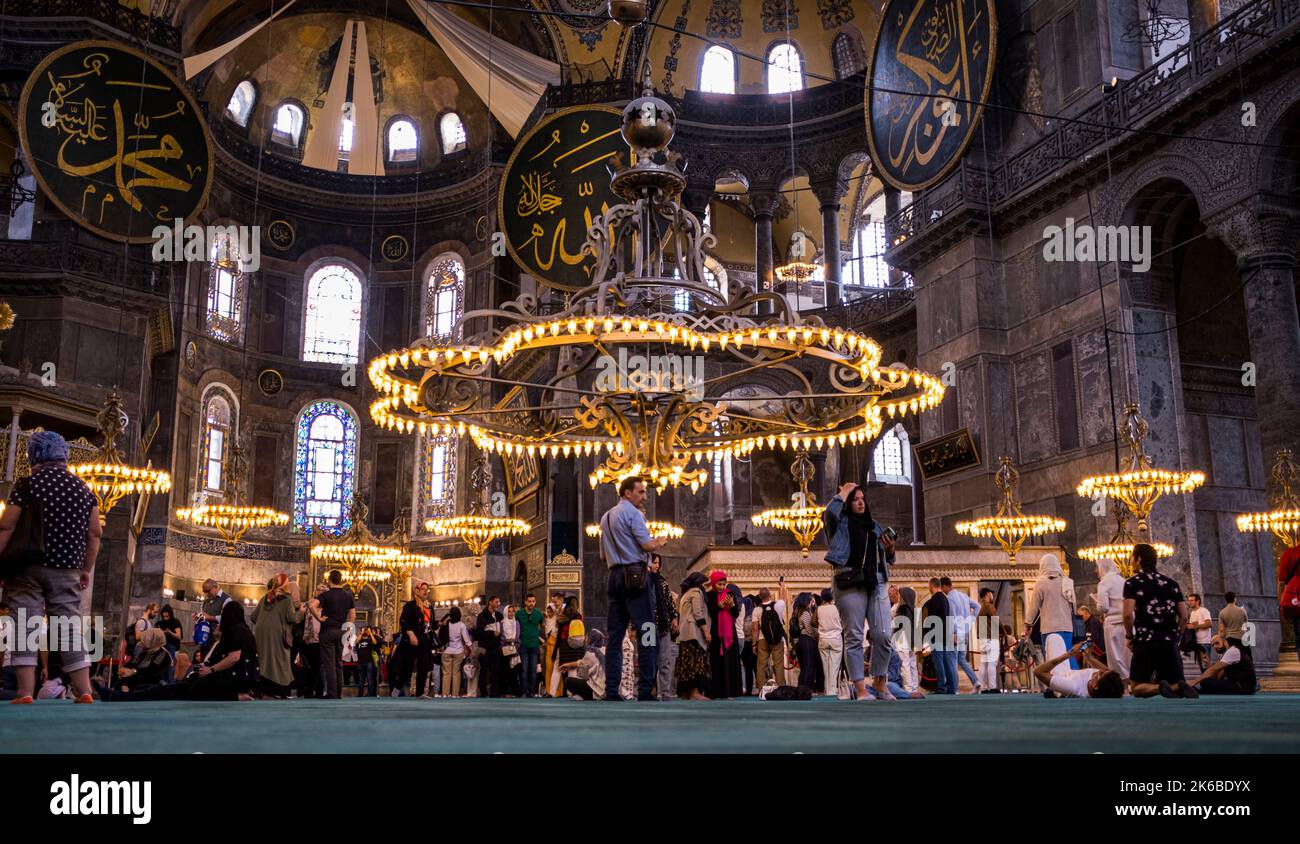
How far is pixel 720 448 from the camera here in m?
11.8

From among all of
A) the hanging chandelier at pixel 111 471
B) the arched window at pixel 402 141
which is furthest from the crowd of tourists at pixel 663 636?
the arched window at pixel 402 141

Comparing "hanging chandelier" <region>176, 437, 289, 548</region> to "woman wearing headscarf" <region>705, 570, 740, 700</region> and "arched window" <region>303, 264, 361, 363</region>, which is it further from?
"woman wearing headscarf" <region>705, 570, 740, 700</region>

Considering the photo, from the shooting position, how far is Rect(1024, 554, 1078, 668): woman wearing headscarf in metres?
7.77

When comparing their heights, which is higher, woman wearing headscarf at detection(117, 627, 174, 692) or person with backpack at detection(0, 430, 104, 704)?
person with backpack at detection(0, 430, 104, 704)

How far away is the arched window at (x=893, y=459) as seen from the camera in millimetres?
24969

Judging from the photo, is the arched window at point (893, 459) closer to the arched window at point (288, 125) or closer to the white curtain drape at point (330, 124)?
the white curtain drape at point (330, 124)

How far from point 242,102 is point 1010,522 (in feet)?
60.0

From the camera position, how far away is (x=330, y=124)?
24.0 metres

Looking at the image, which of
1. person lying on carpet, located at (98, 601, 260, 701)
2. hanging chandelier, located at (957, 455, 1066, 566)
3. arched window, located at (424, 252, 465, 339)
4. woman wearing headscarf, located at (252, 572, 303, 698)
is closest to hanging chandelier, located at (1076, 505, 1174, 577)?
hanging chandelier, located at (957, 455, 1066, 566)

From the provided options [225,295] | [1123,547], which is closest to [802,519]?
[1123,547]

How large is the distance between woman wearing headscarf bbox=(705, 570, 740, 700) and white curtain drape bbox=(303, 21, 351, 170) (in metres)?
18.2

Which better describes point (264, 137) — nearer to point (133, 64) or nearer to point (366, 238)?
point (366, 238)
